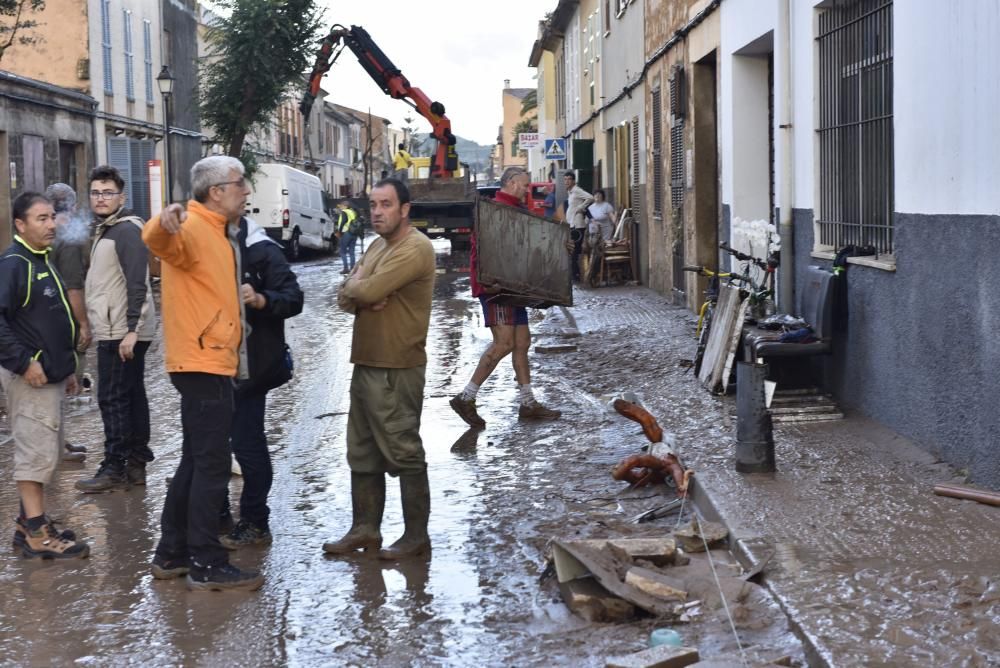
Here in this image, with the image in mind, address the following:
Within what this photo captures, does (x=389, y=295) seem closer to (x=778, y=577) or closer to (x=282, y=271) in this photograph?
(x=282, y=271)

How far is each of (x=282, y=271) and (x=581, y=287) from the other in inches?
655

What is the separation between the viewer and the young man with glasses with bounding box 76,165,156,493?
7715mm

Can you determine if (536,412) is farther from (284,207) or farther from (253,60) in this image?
(253,60)

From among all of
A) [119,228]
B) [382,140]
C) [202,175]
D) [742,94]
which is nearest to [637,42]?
[742,94]

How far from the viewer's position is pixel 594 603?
5172 millimetres

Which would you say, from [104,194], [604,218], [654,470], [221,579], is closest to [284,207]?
[604,218]

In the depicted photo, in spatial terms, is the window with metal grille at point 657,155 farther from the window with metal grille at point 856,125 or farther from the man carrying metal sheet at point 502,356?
the man carrying metal sheet at point 502,356

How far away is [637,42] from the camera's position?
22.1 m

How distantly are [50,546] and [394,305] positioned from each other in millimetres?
1954

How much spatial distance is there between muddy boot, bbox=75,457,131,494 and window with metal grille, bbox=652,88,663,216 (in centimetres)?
1245

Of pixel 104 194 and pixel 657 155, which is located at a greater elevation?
pixel 657 155

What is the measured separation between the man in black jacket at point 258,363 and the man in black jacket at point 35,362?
802mm

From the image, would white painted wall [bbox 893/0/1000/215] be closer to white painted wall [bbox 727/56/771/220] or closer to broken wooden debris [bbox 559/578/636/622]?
broken wooden debris [bbox 559/578/636/622]

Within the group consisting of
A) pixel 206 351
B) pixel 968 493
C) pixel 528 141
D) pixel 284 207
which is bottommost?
pixel 968 493
